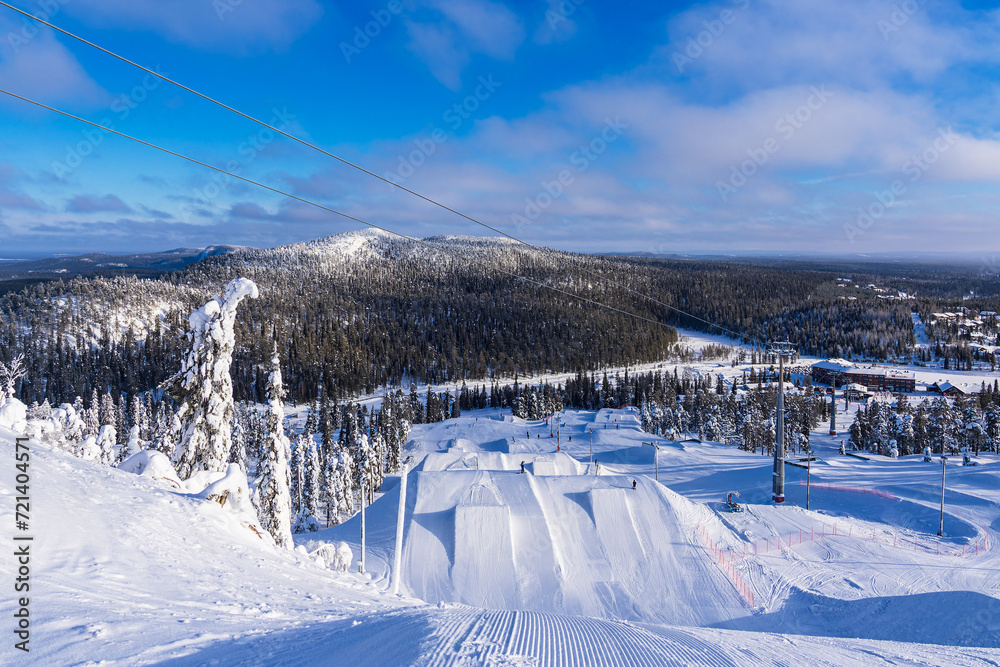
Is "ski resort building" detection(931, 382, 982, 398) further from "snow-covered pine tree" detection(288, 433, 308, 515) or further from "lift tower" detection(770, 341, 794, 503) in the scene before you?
"snow-covered pine tree" detection(288, 433, 308, 515)

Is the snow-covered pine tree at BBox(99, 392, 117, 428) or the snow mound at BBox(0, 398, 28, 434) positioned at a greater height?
the snow mound at BBox(0, 398, 28, 434)

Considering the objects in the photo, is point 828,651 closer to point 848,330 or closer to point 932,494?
point 932,494

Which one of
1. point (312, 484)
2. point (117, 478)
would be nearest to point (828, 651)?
point (117, 478)

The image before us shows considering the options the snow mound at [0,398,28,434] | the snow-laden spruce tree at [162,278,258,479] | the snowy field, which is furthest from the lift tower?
the snow mound at [0,398,28,434]

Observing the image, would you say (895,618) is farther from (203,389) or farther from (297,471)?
(297,471)

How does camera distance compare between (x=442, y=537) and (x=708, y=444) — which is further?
(x=708, y=444)

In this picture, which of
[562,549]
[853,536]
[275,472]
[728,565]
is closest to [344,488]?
[562,549]

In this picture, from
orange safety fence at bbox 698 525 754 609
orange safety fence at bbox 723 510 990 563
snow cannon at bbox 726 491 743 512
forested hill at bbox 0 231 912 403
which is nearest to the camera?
orange safety fence at bbox 698 525 754 609
